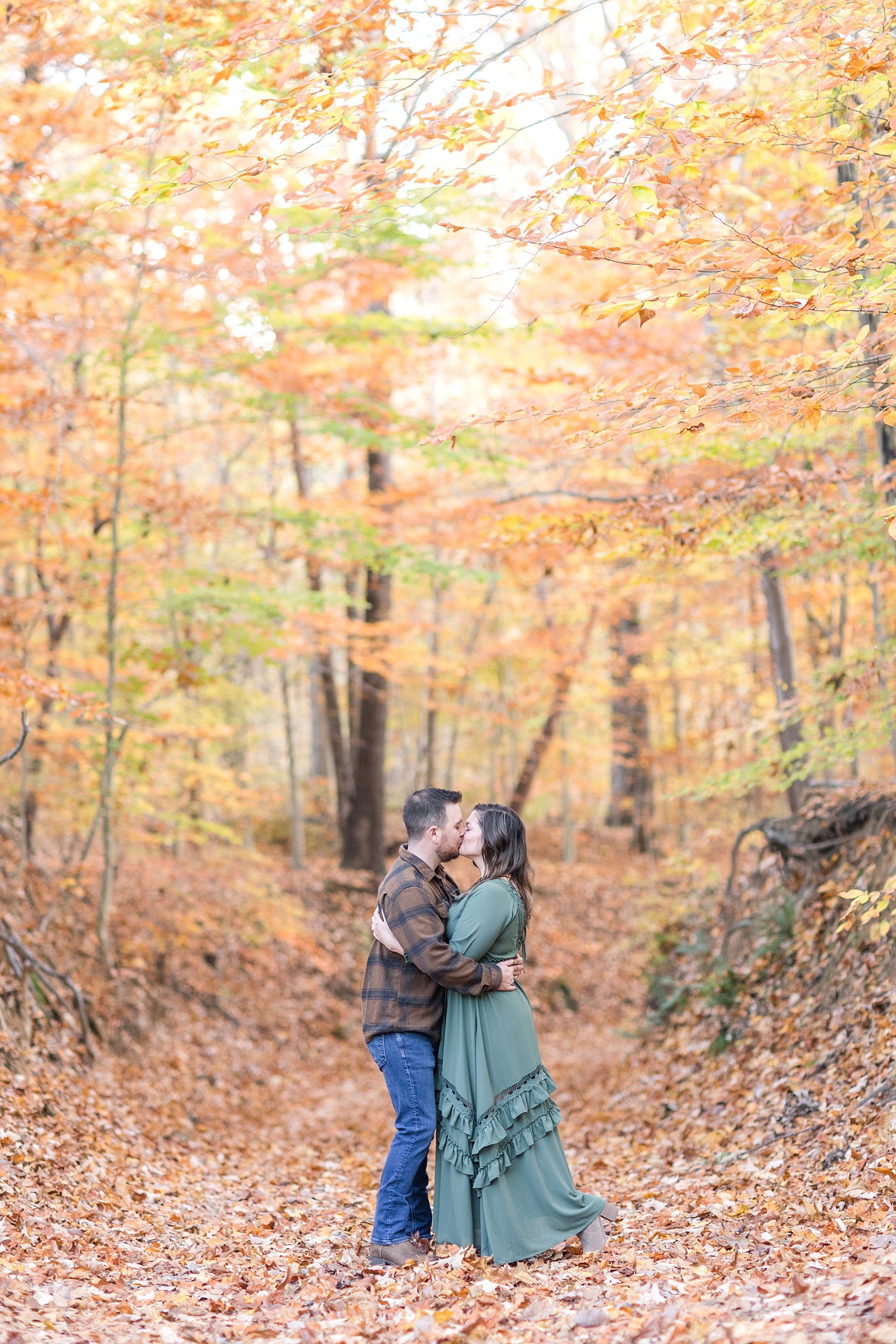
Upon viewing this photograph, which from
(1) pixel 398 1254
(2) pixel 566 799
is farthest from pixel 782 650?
(2) pixel 566 799

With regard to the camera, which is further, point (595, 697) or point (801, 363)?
point (595, 697)

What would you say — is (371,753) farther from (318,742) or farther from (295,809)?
(318,742)

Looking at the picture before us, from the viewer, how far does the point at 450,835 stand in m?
4.55

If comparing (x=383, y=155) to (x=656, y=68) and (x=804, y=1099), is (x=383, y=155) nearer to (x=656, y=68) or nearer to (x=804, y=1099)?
(x=656, y=68)

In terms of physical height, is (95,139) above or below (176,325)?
above

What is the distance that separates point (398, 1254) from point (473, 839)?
1760 mm

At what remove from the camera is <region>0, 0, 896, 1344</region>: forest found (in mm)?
4297

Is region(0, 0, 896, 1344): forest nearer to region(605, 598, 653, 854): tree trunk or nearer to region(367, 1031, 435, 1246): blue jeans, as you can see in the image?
region(367, 1031, 435, 1246): blue jeans

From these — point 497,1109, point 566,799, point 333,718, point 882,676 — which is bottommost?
point 566,799

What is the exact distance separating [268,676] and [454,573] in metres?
14.5

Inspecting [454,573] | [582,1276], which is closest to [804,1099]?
[582,1276]

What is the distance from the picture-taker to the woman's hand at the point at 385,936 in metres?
4.43

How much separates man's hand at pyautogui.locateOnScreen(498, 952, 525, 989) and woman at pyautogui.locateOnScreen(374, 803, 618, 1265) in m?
0.05

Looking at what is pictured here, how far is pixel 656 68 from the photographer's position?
4.23 meters
